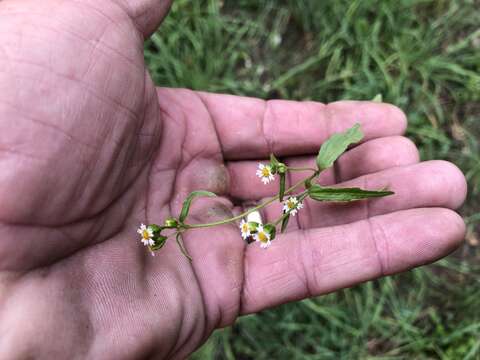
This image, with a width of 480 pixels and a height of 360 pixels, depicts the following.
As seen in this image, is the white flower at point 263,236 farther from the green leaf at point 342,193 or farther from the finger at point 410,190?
the finger at point 410,190

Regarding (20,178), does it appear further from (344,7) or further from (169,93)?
(344,7)

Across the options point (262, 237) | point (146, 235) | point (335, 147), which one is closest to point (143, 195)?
point (146, 235)

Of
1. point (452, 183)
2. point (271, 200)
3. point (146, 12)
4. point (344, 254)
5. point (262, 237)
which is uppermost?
point (146, 12)

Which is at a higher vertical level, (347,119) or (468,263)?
(347,119)

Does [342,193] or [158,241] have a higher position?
[342,193]

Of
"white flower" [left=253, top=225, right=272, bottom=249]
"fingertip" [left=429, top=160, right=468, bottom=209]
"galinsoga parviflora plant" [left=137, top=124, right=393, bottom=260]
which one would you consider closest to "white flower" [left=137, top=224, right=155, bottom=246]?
"galinsoga parviflora plant" [left=137, top=124, right=393, bottom=260]

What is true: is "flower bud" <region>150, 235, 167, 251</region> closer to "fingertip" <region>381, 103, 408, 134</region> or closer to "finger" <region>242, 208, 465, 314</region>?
"finger" <region>242, 208, 465, 314</region>

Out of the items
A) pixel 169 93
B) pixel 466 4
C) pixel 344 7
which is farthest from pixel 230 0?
pixel 466 4

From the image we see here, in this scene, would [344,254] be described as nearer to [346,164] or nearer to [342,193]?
[342,193]
